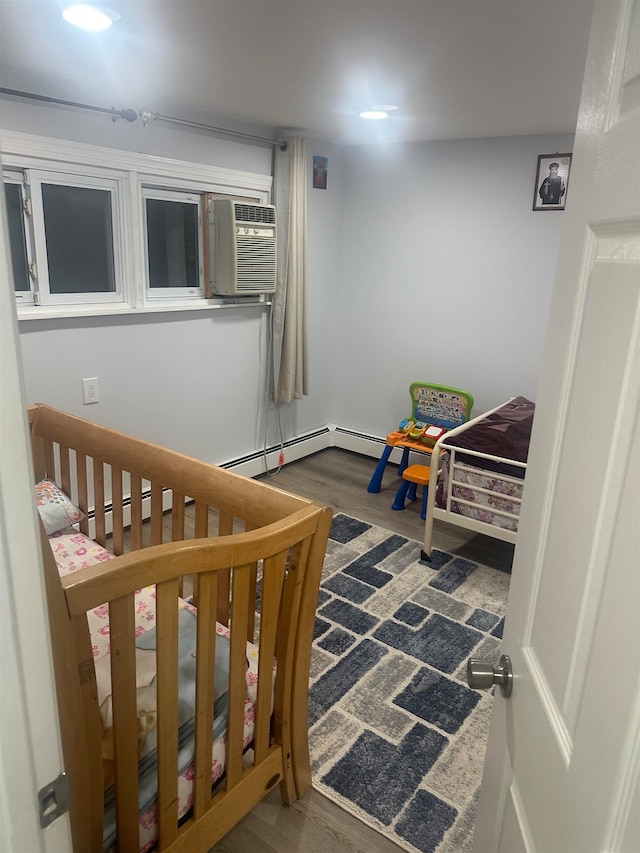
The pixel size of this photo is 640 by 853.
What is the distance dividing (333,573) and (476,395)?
169 cm

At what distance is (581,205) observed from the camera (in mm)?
750

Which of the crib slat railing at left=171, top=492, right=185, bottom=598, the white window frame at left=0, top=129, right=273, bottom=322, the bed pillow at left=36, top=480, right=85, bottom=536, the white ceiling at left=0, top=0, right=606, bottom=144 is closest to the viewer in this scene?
the white ceiling at left=0, top=0, right=606, bottom=144

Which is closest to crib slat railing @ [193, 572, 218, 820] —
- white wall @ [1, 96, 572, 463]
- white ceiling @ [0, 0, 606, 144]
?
white ceiling @ [0, 0, 606, 144]

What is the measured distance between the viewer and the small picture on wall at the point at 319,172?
395 centimetres

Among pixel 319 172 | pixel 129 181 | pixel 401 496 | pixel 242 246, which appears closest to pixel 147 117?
pixel 129 181

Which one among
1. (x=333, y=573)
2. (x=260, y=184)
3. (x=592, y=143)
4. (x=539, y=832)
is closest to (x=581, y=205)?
(x=592, y=143)

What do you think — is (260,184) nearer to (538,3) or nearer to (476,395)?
(476,395)

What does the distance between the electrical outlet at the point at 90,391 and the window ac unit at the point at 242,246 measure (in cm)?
93

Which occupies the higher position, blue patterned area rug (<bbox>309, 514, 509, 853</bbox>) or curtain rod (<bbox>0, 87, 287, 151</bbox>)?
curtain rod (<bbox>0, 87, 287, 151</bbox>)

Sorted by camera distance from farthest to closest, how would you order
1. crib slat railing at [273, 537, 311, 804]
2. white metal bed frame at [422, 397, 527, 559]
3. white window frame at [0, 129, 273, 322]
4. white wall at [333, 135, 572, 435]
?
white wall at [333, 135, 572, 435], white metal bed frame at [422, 397, 527, 559], white window frame at [0, 129, 273, 322], crib slat railing at [273, 537, 311, 804]

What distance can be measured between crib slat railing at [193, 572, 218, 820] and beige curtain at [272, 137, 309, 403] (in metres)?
2.72

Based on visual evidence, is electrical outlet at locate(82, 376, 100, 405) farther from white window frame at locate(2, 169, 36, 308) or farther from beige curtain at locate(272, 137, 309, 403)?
beige curtain at locate(272, 137, 309, 403)

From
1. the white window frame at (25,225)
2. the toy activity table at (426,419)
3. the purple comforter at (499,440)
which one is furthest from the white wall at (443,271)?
the white window frame at (25,225)

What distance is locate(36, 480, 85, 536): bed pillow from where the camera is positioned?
7.22 ft
